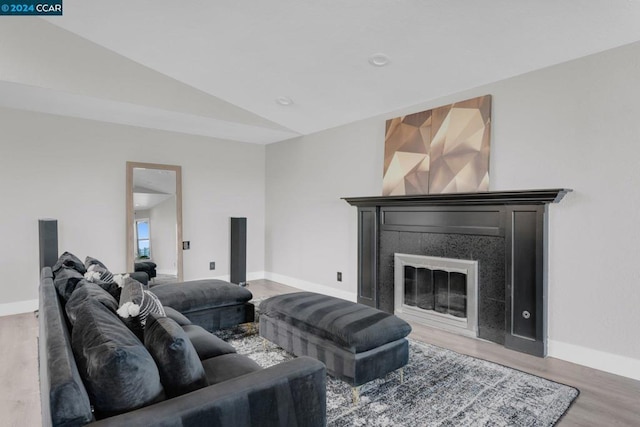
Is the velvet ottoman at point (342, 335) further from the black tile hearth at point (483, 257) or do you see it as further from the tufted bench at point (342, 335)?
the black tile hearth at point (483, 257)

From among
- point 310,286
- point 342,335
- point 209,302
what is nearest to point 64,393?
point 342,335

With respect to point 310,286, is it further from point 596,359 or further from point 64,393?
point 64,393

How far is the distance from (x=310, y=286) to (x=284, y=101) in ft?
8.66

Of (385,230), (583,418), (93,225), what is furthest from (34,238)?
(583,418)

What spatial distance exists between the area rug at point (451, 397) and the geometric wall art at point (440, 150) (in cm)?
163

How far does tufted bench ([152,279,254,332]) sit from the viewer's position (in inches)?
133

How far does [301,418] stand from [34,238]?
4371 mm

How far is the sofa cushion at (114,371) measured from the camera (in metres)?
1.15

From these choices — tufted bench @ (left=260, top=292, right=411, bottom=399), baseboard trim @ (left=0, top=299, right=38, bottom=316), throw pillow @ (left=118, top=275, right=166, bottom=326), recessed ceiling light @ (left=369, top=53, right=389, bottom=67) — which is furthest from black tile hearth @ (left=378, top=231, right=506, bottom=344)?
baseboard trim @ (left=0, top=299, right=38, bottom=316)

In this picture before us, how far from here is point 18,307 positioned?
423cm

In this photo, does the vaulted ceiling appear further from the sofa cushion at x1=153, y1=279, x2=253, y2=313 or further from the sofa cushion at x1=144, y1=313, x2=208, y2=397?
the sofa cushion at x1=144, y1=313, x2=208, y2=397

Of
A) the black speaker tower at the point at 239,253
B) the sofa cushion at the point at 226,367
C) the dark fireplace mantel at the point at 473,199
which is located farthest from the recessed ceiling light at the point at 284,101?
the sofa cushion at the point at 226,367

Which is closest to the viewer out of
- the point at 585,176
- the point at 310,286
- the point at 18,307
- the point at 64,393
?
the point at 64,393

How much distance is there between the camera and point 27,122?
423 cm
